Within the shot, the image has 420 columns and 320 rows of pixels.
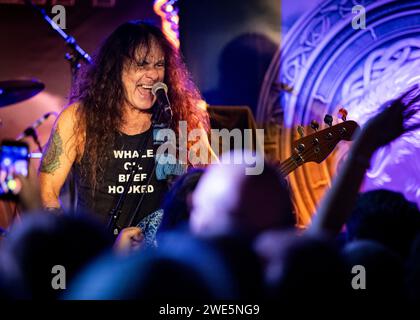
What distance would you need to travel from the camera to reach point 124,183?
3854 mm

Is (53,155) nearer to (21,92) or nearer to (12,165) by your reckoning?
(21,92)

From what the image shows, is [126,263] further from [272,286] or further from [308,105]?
[308,105]

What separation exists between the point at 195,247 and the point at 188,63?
4.60 m

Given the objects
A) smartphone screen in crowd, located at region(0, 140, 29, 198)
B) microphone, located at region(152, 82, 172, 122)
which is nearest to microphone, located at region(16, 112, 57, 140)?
microphone, located at region(152, 82, 172, 122)

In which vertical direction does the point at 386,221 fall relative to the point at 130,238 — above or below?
below

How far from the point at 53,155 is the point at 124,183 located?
1.49 ft

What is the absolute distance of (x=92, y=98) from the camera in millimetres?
4082

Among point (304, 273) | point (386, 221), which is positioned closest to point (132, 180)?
point (386, 221)

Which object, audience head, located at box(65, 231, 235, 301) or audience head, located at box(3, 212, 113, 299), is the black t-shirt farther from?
audience head, located at box(65, 231, 235, 301)

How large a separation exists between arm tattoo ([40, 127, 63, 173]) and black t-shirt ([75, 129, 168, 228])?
0.15m

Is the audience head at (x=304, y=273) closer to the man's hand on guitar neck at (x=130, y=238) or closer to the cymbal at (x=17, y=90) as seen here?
the man's hand on guitar neck at (x=130, y=238)

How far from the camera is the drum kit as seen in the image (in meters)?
4.93

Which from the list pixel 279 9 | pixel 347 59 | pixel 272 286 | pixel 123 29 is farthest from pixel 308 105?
pixel 272 286

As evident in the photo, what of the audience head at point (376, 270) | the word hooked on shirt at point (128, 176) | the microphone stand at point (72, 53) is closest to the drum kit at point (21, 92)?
the microphone stand at point (72, 53)
